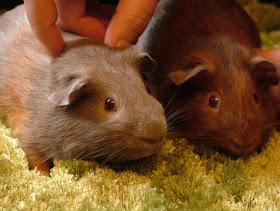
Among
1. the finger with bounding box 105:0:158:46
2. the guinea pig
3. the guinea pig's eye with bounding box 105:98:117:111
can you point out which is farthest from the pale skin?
the guinea pig's eye with bounding box 105:98:117:111

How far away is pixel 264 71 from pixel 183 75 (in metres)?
0.51

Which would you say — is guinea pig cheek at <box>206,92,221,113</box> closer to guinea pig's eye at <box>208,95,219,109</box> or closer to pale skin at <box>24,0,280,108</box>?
guinea pig's eye at <box>208,95,219,109</box>

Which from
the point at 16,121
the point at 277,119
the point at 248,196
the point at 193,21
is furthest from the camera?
the point at 193,21

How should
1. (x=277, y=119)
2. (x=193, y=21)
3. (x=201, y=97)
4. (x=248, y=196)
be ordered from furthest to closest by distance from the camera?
(x=193, y=21) < (x=277, y=119) < (x=201, y=97) < (x=248, y=196)

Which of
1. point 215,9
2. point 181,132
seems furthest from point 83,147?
point 215,9

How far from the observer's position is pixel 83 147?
5.74 feet

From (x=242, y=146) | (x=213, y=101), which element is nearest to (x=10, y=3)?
(x=213, y=101)

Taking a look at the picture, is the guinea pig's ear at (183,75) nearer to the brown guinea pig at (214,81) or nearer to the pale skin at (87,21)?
the brown guinea pig at (214,81)

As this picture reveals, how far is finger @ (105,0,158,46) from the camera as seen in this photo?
2113mm

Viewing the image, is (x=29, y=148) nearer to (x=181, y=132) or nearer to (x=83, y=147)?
(x=83, y=147)

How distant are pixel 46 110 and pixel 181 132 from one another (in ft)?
2.72

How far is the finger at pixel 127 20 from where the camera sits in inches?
83.2

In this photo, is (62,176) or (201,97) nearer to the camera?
(62,176)

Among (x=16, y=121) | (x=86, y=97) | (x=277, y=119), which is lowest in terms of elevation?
(x=277, y=119)
